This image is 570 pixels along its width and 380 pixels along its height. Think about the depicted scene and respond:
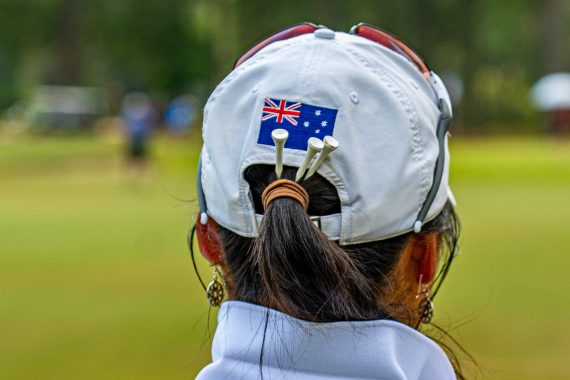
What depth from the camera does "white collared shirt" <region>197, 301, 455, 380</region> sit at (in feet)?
5.09

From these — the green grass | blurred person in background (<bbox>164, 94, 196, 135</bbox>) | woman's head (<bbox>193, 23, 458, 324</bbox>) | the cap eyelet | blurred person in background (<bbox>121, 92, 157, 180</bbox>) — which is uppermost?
the cap eyelet

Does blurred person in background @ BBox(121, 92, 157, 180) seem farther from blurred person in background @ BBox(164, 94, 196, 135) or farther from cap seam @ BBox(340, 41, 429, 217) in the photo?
blurred person in background @ BBox(164, 94, 196, 135)

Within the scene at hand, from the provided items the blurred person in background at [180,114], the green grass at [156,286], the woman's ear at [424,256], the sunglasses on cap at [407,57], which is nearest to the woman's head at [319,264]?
the woman's ear at [424,256]

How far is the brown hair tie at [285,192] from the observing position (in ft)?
4.91

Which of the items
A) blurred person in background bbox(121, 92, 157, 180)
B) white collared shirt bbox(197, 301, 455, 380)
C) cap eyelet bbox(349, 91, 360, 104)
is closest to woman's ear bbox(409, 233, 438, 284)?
white collared shirt bbox(197, 301, 455, 380)

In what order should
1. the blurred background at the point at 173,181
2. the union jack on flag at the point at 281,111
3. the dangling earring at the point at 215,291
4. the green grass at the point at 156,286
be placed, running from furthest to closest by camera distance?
the blurred background at the point at 173,181 → the green grass at the point at 156,286 → the dangling earring at the point at 215,291 → the union jack on flag at the point at 281,111

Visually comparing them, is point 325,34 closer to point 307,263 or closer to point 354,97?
point 354,97

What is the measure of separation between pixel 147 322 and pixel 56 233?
18.3 ft

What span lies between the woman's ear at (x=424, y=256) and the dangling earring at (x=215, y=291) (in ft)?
1.26

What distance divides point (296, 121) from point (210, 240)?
384 millimetres

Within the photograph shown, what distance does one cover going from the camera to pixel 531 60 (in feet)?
162

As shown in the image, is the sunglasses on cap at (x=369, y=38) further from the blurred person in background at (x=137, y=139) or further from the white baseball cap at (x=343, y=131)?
the blurred person in background at (x=137, y=139)

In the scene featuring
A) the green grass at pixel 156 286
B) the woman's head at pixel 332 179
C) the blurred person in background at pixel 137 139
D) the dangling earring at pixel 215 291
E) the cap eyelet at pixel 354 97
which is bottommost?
the blurred person in background at pixel 137 139

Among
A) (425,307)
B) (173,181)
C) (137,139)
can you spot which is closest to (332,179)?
(425,307)
